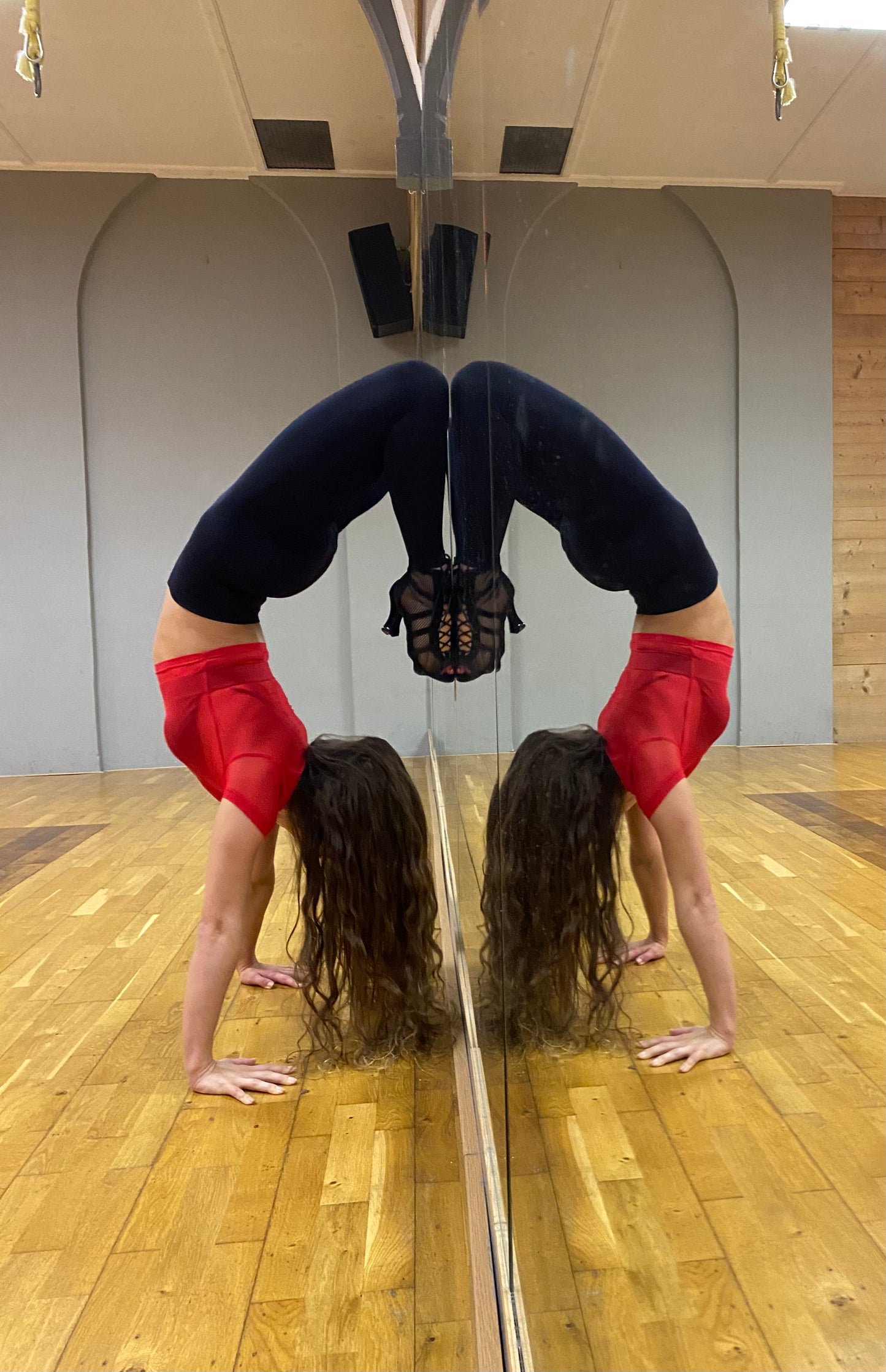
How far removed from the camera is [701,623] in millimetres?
231

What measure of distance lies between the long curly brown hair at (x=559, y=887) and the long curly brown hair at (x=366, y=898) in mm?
677

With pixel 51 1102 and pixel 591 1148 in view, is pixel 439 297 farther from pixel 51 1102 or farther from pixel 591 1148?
pixel 591 1148

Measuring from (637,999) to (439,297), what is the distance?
1.67 m

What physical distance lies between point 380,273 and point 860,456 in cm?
470

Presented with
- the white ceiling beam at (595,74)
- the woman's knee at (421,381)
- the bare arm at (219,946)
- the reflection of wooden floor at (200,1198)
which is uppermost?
the woman's knee at (421,381)

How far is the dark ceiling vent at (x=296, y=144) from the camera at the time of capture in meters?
3.99

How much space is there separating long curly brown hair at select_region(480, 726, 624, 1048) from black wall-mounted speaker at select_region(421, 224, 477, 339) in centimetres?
57

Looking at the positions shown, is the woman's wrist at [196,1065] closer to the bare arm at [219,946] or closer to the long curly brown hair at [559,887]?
the bare arm at [219,946]

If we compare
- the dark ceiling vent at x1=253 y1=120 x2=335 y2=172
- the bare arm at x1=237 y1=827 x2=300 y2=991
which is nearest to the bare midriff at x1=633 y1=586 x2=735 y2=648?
the bare arm at x1=237 y1=827 x2=300 y2=991

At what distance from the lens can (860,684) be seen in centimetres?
14

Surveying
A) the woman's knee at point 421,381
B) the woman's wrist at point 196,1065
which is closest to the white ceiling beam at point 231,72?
the woman's knee at point 421,381

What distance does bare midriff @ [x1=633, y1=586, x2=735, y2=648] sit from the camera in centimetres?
22

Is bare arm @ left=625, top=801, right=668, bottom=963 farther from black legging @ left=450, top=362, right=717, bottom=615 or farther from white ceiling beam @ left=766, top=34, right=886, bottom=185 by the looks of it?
white ceiling beam @ left=766, top=34, right=886, bottom=185

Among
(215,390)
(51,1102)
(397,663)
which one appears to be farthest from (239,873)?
(215,390)
